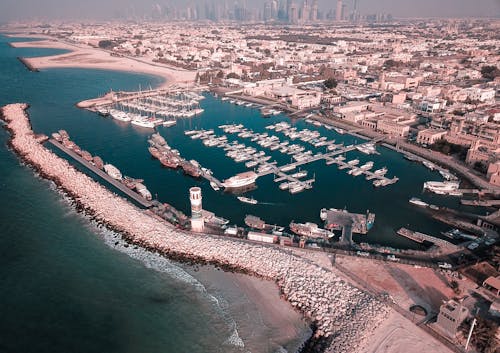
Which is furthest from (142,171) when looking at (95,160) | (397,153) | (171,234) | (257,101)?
(257,101)

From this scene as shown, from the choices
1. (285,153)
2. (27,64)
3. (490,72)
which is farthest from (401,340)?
(27,64)

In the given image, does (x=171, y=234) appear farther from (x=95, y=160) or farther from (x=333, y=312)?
(x=95, y=160)

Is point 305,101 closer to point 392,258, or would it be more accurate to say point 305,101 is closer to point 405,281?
point 392,258

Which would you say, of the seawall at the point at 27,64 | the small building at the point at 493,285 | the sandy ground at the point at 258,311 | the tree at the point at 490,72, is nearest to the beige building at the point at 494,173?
the small building at the point at 493,285

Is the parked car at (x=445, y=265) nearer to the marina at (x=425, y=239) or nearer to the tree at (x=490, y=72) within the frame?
the marina at (x=425, y=239)

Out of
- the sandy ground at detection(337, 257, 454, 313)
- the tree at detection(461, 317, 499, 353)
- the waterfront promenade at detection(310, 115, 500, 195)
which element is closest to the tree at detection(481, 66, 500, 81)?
the waterfront promenade at detection(310, 115, 500, 195)

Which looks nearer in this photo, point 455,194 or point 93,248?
point 93,248

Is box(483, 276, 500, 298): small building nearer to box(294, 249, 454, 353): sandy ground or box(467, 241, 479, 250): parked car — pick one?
box(294, 249, 454, 353): sandy ground
